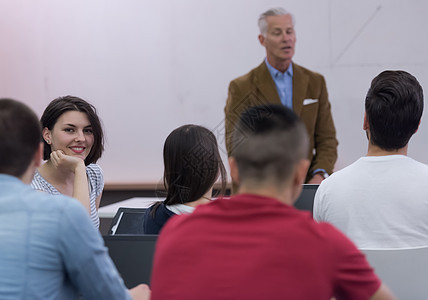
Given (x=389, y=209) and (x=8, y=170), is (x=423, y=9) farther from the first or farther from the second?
(x=8, y=170)

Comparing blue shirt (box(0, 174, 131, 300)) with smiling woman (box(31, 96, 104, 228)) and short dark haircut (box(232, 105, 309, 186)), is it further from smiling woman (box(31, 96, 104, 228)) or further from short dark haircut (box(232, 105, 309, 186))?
smiling woman (box(31, 96, 104, 228))

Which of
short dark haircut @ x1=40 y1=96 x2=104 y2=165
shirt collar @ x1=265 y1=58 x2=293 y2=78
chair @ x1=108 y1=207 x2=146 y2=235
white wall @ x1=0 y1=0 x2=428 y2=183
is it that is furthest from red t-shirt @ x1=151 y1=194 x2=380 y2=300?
white wall @ x1=0 y1=0 x2=428 y2=183

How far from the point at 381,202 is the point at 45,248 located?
0.96 m

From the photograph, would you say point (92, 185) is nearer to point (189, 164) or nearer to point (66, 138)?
point (66, 138)

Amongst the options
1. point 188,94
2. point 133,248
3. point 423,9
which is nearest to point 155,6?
point 188,94

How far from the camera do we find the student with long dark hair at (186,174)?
1815 mm

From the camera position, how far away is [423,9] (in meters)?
3.77

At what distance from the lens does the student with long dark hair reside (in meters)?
1.82

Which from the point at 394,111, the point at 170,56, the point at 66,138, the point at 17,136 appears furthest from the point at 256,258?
the point at 170,56

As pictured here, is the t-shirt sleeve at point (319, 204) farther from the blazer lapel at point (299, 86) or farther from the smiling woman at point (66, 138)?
the blazer lapel at point (299, 86)

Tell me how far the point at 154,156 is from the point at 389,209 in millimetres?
2848

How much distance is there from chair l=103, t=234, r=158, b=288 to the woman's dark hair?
360 mm

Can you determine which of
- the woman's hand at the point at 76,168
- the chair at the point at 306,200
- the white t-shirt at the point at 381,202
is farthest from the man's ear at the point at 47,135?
the white t-shirt at the point at 381,202

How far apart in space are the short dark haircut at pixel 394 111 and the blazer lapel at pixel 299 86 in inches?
62.2
